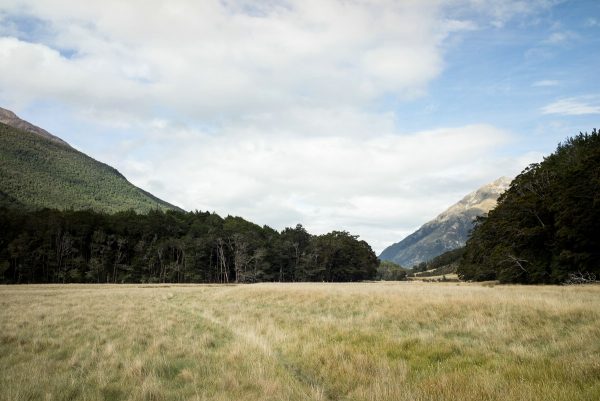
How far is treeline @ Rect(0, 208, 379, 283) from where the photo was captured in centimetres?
8762

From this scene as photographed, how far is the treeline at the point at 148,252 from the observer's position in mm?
87625

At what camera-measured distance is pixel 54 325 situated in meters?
16.2

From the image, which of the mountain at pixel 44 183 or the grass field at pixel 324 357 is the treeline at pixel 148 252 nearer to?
the mountain at pixel 44 183

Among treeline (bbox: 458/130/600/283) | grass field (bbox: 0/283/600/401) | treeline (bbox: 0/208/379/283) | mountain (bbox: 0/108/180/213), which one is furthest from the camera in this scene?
mountain (bbox: 0/108/180/213)

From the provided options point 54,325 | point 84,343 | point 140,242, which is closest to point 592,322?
point 84,343

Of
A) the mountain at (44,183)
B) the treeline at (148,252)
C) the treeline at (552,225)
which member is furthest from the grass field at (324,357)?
the mountain at (44,183)

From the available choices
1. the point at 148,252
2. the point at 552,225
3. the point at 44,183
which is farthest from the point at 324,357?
the point at 44,183

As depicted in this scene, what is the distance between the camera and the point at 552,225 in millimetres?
42000

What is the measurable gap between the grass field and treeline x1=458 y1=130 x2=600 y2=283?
26898 mm

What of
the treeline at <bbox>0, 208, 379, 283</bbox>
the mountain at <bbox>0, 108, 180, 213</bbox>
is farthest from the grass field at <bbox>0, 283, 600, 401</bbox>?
the mountain at <bbox>0, 108, 180, 213</bbox>

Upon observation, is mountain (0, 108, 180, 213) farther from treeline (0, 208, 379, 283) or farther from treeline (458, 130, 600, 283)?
treeline (458, 130, 600, 283)

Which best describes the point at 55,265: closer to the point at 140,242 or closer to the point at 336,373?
the point at 140,242

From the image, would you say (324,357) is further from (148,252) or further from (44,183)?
(44,183)

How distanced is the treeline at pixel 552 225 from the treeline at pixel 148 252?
65591mm
